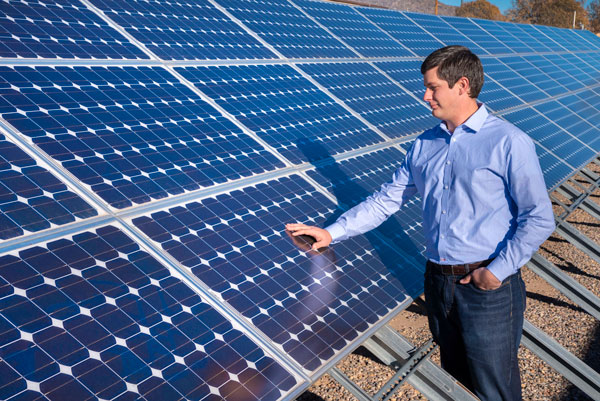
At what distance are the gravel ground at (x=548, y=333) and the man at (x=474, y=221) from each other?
11.0ft

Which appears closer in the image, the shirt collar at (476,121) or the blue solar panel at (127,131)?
the shirt collar at (476,121)

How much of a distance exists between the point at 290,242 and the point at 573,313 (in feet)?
24.6

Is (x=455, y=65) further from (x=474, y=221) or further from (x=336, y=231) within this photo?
(x=336, y=231)

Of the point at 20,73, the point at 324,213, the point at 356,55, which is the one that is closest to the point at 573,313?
the point at 356,55

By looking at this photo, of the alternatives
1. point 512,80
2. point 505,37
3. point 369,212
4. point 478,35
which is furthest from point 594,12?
point 369,212

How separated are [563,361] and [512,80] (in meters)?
8.56

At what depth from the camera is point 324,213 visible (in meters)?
4.82

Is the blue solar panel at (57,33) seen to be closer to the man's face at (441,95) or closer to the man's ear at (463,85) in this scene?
the man's face at (441,95)

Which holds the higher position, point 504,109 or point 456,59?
point 456,59

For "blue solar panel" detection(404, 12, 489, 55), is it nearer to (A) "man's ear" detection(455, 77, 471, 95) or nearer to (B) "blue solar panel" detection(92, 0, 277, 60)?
(B) "blue solar panel" detection(92, 0, 277, 60)

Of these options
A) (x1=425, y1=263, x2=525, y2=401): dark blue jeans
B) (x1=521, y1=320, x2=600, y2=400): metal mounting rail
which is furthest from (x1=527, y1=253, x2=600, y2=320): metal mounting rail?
(x1=425, y1=263, x2=525, y2=401): dark blue jeans

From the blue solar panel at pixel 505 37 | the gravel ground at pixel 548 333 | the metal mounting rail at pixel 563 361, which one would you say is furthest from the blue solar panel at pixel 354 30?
the blue solar panel at pixel 505 37

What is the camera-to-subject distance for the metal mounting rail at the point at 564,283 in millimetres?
7172

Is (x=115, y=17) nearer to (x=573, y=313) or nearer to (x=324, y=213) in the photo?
(x=324, y=213)
